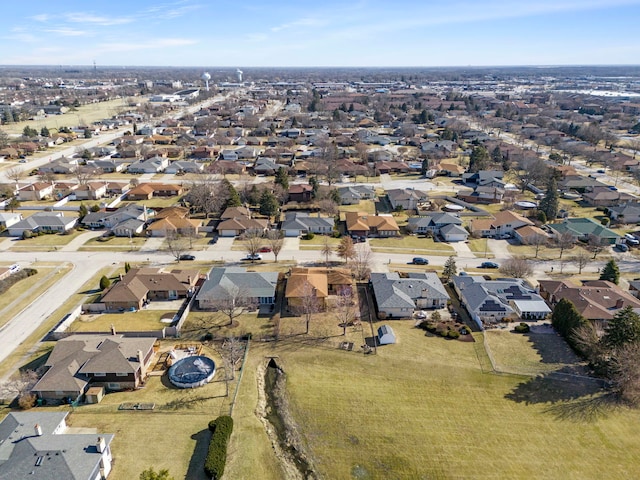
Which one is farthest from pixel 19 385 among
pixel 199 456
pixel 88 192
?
pixel 88 192

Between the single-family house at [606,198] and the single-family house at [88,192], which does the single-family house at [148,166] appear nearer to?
the single-family house at [88,192]

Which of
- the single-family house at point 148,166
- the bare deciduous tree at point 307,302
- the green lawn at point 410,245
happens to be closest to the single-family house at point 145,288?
the bare deciduous tree at point 307,302

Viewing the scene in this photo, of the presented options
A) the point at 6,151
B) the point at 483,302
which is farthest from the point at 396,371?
the point at 6,151

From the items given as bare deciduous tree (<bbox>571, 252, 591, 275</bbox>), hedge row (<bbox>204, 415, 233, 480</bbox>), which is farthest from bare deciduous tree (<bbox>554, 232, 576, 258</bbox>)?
hedge row (<bbox>204, 415, 233, 480</bbox>)

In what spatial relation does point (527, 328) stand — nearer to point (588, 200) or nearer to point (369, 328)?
point (369, 328)

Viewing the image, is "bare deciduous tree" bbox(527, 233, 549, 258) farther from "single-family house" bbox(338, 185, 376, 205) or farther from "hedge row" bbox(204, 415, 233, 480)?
"hedge row" bbox(204, 415, 233, 480)

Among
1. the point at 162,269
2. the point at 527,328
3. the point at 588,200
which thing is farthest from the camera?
the point at 588,200
